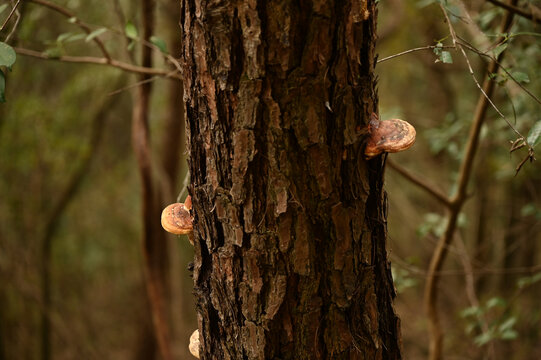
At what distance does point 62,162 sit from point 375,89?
4.62 metres

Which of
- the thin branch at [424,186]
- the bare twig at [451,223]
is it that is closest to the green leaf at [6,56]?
the thin branch at [424,186]

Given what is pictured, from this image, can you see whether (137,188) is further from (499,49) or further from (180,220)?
(499,49)

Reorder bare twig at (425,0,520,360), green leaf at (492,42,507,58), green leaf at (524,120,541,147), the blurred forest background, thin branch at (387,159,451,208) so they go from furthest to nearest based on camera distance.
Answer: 1. the blurred forest background
2. thin branch at (387,159,451,208)
3. bare twig at (425,0,520,360)
4. green leaf at (492,42,507,58)
5. green leaf at (524,120,541,147)

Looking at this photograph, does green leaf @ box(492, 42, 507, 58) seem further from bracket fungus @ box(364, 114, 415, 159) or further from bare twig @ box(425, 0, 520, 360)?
bare twig @ box(425, 0, 520, 360)

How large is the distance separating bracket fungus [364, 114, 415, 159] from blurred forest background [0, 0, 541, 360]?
106 centimetres

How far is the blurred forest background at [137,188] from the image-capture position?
3.42m

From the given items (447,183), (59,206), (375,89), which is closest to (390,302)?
(375,89)

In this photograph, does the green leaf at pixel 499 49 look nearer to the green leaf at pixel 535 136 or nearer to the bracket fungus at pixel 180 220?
the green leaf at pixel 535 136

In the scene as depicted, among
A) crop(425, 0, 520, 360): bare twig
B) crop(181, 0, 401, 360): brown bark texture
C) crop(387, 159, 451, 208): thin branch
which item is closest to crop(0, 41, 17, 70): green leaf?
crop(181, 0, 401, 360): brown bark texture

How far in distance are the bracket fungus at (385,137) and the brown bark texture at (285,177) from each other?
→ 1.1 inches

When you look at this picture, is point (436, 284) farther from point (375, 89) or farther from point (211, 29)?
point (211, 29)

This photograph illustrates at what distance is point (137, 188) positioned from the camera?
6609 millimetres

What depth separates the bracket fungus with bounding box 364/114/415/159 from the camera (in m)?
1.02

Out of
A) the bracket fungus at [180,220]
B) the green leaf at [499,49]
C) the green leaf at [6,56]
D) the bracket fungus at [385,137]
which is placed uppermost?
the green leaf at [499,49]
